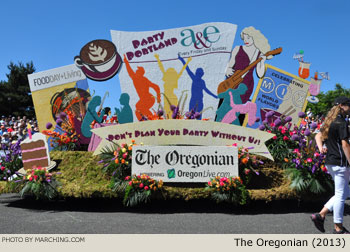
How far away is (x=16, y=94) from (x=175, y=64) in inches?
1480

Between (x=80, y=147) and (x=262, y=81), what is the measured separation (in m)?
4.86

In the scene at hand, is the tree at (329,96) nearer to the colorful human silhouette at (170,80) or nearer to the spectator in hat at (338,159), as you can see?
the colorful human silhouette at (170,80)

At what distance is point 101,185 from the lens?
5230 millimetres

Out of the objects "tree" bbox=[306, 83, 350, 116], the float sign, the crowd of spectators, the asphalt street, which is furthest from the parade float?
"tree" bbox=[306, 83, 350, 116]

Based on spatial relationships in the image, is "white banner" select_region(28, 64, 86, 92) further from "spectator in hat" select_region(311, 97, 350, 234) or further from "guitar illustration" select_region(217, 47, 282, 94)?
"spectator in hat" select_region(311, 97, 350, 234)

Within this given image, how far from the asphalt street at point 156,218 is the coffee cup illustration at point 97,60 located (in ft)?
12.3

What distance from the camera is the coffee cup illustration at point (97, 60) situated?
8.27m

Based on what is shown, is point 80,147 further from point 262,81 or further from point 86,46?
point 262,81

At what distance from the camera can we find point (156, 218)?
4.60 metres

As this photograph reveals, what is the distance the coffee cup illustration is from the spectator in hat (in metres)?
5.99

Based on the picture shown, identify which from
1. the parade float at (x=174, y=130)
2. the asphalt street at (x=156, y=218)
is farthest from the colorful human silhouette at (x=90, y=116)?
the asphalt street at (x=156, y=218)

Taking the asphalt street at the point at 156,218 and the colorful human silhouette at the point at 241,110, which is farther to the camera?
the colorful human silhouette at the point at 241,110

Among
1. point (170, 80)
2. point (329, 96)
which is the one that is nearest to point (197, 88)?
point (170, 80)
